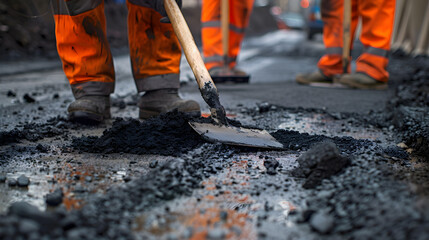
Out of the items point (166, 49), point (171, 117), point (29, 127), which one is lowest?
point (29, 127)

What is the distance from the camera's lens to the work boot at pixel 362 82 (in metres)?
3.82

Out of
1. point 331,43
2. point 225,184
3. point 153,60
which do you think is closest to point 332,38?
point 331,43

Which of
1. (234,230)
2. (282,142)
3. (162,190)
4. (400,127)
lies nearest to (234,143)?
(282,142)

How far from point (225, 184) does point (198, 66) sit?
2.55 ft

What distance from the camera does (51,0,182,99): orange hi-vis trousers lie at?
7.76 ft

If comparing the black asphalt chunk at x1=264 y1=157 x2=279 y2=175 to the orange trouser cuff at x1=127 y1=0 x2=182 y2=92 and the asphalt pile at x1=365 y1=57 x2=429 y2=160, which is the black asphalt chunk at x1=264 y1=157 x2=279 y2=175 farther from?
the orange trouser cuff at x1=127 y1=0 x2=182 y2=92

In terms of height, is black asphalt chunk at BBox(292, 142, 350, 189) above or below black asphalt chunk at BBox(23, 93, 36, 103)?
above

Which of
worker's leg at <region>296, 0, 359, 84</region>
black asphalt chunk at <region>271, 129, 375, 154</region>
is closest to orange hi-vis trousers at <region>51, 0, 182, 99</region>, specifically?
black asphalt chunk at <region>271, 129, 375, 154</region>

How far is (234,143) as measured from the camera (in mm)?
1860

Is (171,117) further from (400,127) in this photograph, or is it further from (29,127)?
(400,127)

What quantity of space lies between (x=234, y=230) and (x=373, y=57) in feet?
10.4

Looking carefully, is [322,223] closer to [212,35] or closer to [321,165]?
[321,165]

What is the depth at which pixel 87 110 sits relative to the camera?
7.79ft

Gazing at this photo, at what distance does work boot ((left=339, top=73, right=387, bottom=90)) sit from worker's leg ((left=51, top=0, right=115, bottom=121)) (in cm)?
232
